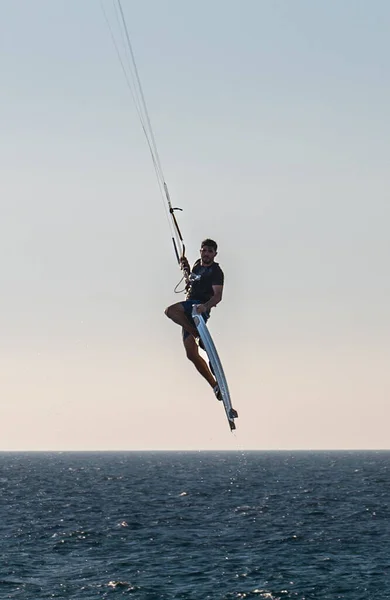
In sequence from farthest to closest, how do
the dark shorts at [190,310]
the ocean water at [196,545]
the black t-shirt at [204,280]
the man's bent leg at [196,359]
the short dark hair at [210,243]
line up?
the ocean water at [196,545] < the man's bent leg at [196,359] < the dark shorts at [190,310] < the black t-shirt at [204,280] < the short dark hair at [210,243]

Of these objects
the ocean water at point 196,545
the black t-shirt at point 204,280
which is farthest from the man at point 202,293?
the ocean water at point 196,545

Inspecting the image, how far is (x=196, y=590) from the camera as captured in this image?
224 ft

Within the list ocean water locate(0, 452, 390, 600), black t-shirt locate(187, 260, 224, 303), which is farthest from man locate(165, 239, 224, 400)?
ocean water locate(0, 452, 390, 600)

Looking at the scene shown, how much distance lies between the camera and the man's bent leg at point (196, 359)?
23.5 meters

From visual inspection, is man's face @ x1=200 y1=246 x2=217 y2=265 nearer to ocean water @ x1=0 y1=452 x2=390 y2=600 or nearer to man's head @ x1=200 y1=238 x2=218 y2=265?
man's head @ x1=200 y1=238 x2=218 y2=265

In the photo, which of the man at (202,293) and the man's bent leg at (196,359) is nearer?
the man at (202,293)

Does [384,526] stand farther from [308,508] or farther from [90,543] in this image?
[90,543]

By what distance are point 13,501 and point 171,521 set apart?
39.8m

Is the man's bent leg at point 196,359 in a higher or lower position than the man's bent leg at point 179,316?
lower

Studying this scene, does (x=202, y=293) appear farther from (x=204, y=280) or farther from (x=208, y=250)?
(x=208, y=250)

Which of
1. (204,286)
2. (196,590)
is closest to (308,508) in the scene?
(196,590)

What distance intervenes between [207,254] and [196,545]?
2974 inches

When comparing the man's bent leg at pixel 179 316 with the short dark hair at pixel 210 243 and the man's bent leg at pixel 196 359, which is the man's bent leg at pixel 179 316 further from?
the short dark hair at pixel 210 243

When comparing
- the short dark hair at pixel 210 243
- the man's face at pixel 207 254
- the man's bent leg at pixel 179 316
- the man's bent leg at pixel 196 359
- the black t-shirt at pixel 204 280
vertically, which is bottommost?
the man's bent leg at pixel 196 359
